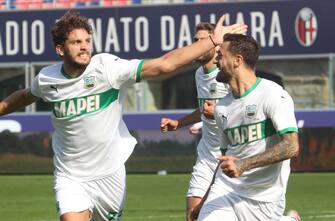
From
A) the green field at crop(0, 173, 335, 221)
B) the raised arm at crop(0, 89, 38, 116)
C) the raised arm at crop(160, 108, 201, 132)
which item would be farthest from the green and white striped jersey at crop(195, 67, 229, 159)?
the green field at crop(0, 173, 335, 221)

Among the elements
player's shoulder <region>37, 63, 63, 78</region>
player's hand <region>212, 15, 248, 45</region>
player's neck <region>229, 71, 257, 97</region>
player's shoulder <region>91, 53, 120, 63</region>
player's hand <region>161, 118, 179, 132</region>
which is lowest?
player's hand <region>161, 118, 179, 132</region>

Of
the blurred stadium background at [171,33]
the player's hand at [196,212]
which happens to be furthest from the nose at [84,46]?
the blurred stadium background at [171,33]

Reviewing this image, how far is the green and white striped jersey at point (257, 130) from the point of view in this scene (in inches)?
334

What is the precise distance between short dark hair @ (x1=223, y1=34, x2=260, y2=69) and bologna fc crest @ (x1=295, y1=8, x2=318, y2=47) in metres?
24.9

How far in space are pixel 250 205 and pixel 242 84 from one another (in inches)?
38.4

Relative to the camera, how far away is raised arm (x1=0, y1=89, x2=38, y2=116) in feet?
31.9

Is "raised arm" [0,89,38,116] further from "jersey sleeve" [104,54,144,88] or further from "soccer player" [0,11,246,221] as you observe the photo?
"jersey sleeve" [104,54,144,88]

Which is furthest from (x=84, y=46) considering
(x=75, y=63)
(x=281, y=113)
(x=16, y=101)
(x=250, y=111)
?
(x=281, y=113)

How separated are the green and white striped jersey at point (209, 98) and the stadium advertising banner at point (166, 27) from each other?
21.1 m

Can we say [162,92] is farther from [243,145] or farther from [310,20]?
[243,145]

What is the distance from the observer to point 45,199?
62.6 feet

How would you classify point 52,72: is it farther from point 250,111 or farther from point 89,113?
point 250,111

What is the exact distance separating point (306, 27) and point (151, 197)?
613 inches

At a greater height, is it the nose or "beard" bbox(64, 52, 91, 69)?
the nose
